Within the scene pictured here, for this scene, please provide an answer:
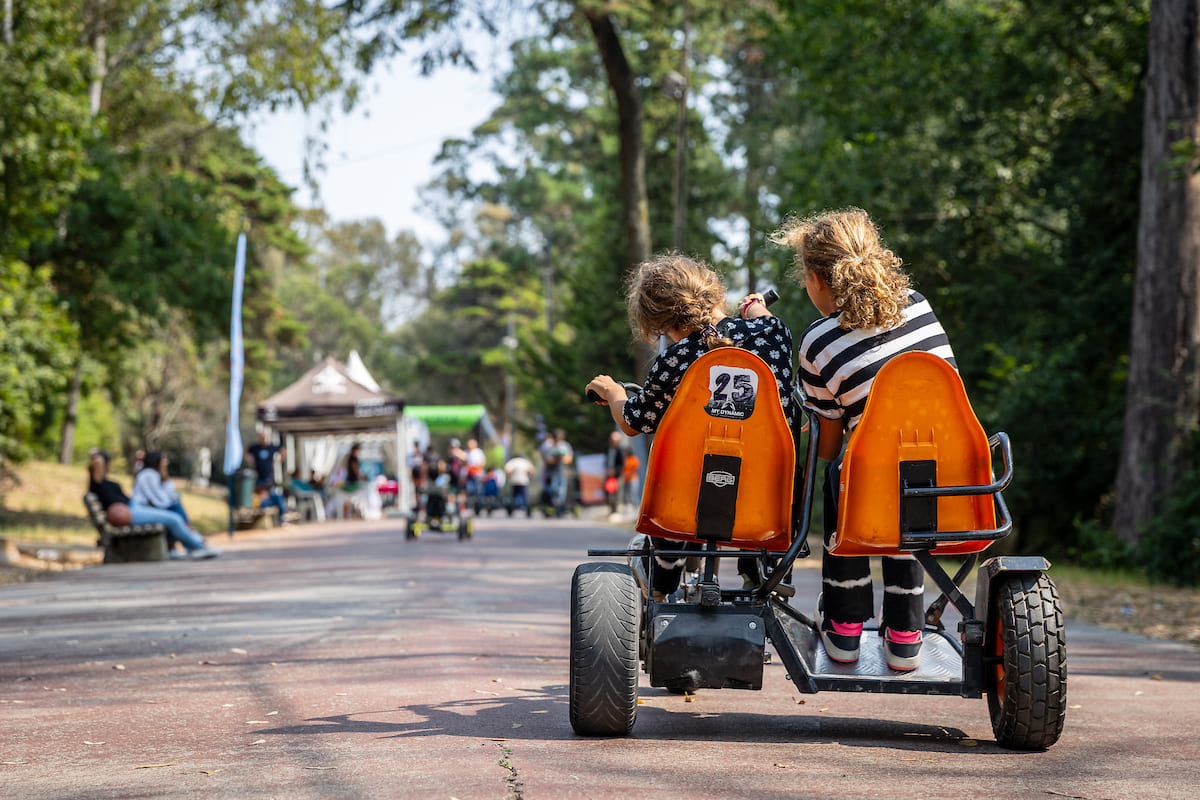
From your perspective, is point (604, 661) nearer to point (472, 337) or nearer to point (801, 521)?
point (801, 521)

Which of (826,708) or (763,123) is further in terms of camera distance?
(763,123)

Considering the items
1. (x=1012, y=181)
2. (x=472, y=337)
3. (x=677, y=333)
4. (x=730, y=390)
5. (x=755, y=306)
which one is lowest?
(x=730, y=390)

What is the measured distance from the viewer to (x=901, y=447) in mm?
4363

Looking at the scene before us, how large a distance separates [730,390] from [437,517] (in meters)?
16.6

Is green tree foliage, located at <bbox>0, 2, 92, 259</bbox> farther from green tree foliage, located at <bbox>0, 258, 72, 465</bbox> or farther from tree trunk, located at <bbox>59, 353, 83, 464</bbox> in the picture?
tree trunk, located at <bbox>59, 353, 83, 464</bbox>

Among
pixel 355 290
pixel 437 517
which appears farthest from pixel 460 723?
pixel 355 290

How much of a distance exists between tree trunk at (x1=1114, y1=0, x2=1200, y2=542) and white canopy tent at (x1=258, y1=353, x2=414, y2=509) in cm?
1948

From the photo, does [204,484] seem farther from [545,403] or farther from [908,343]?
[908,343]

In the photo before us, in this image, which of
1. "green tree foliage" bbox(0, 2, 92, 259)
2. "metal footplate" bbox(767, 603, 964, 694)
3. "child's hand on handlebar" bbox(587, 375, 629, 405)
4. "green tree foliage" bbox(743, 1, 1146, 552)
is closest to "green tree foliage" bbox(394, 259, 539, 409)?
"green tree foliage" bbox(743, 1, 1146, 552)

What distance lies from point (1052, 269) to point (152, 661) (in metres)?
15.2

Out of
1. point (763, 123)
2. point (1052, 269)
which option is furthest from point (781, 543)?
point (763, 123)

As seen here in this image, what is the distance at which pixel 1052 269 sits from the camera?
19.1 metres

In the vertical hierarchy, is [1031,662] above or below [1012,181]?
below

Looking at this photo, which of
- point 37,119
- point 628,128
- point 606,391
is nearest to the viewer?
point 606,391
